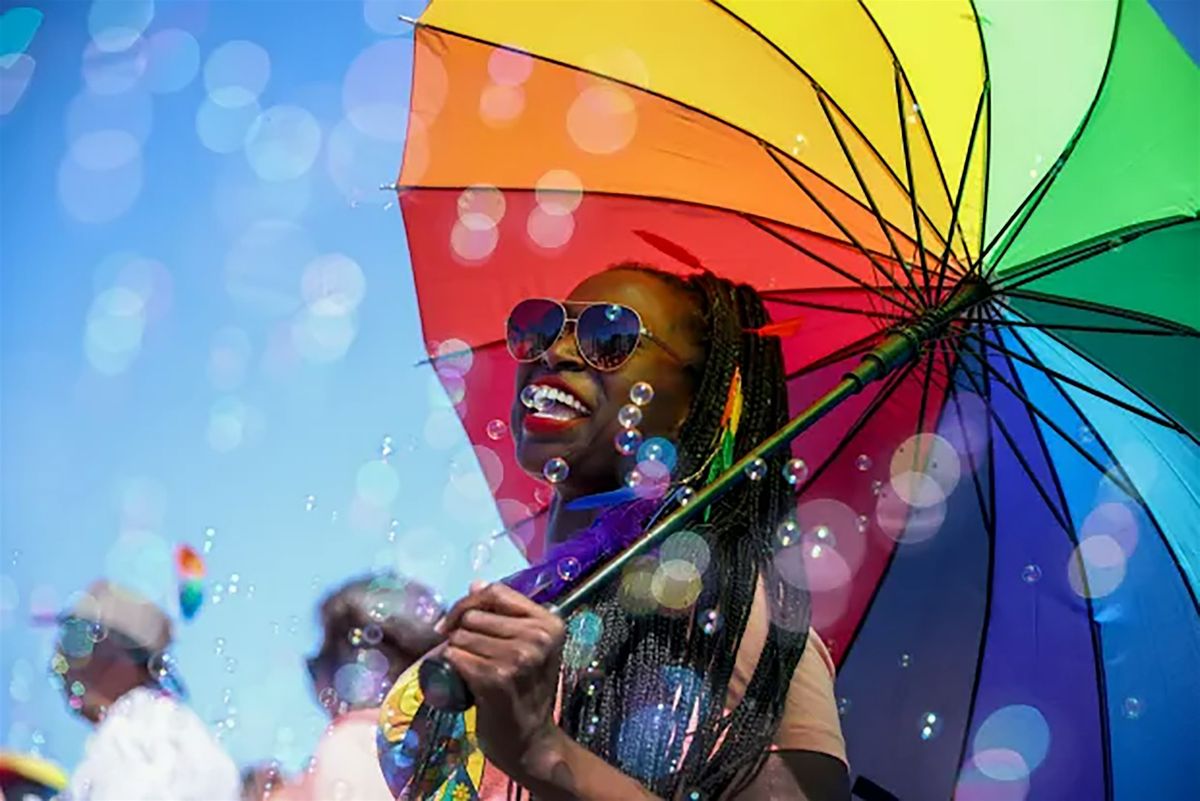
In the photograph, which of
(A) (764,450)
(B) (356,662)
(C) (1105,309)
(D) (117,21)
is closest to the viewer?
(A) (764,450)

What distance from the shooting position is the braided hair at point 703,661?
1.50m

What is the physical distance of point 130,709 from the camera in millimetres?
2396

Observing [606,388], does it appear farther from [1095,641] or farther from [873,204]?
[1095,641]

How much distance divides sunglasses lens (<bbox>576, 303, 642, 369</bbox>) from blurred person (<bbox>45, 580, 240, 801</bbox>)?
1060mm

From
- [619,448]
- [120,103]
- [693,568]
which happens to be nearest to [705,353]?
[619,448]

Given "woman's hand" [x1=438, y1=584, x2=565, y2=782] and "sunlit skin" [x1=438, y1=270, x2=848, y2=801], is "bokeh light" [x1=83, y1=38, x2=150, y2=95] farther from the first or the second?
"woman's hand" [x1=438, y1=584, x2=565, y2=782]

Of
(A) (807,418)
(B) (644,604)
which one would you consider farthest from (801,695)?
(A) (807,418)

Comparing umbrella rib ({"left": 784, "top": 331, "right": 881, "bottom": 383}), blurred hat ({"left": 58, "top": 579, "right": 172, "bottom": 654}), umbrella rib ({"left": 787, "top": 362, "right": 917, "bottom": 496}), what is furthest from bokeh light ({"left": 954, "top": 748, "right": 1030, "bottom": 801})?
blurred hat ({"left": 58, "top": 579, "right": 172, "bottom": 654})

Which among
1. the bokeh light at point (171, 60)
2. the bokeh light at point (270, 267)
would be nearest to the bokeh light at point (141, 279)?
the bokeh light at point (270, 267)

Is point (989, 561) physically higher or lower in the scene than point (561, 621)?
higher

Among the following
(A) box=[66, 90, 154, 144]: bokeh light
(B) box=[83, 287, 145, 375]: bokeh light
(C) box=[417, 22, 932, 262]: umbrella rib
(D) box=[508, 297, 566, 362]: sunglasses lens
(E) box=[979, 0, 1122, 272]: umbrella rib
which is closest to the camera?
(D) box=[508, 297, 566, 362]: sunglasses lens

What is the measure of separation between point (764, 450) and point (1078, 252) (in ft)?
2.12

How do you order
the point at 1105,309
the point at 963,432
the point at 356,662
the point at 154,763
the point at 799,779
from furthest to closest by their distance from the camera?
the point at 154,763 < the point at 356,662 < the point at 963,432 < the point at 1105,309 < the point at 799,779

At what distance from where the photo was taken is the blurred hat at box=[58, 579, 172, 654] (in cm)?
238
